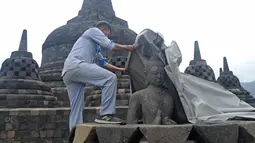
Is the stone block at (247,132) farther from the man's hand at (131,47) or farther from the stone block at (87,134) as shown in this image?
the man's hand at (131,47)

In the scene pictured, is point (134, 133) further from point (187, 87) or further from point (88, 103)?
point (88, 103)

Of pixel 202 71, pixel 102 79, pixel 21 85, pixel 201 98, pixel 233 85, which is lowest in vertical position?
pixel 233 85

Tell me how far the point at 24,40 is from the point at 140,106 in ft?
29.8

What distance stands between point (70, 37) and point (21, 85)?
17.7ft

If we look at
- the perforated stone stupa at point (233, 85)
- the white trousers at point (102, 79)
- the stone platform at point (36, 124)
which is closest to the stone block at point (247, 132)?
the white trousers at point (102, 79)

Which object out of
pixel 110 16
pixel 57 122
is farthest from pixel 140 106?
pixel 110 16

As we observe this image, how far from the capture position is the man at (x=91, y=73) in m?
2.46

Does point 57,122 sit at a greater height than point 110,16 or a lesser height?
lesser

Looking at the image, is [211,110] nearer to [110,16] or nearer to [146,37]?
[146,37]

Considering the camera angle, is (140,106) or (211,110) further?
(140,106)

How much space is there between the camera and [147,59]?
2.60 m

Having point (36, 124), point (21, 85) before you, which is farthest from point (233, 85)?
point (36, 124)

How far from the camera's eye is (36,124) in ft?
19.1

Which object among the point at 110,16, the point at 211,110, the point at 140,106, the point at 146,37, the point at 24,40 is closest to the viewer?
the point at 211,110
